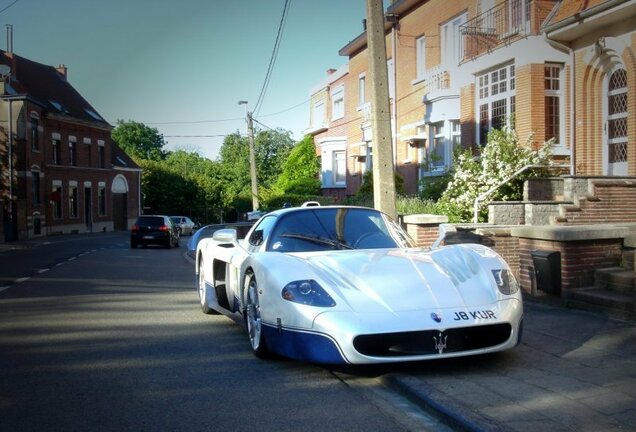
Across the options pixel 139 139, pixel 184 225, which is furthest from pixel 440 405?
pixel 139 139

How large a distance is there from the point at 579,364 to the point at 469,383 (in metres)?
1.10

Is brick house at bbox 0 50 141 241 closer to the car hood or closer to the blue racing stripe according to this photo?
the blue racing stripe

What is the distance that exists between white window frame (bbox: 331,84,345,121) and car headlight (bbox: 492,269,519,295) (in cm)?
3003

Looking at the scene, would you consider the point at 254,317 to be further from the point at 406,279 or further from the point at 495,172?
the point at 495,172

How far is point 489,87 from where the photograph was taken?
17609 millimetres

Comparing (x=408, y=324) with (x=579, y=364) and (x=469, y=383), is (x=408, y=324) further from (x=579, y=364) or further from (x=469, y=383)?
(x=579, y=364)

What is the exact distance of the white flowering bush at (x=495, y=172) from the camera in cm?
1375

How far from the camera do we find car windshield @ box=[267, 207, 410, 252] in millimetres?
6789

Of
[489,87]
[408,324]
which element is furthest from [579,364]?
[489,87]

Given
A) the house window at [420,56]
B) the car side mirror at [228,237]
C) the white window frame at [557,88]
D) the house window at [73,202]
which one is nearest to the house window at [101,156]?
the house window at [73,202]

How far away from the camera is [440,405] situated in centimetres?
449

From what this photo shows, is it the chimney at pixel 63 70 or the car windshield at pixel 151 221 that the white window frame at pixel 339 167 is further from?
the chimney at pixel 63 70

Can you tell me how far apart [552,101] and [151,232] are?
63.5ft

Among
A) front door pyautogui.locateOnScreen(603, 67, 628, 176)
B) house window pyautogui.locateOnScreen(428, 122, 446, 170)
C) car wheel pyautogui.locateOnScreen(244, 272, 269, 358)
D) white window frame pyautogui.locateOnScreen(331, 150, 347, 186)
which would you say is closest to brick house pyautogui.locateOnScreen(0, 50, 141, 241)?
white window frame pyautogui.locateOnScreen(331, 150, 347, 186)
